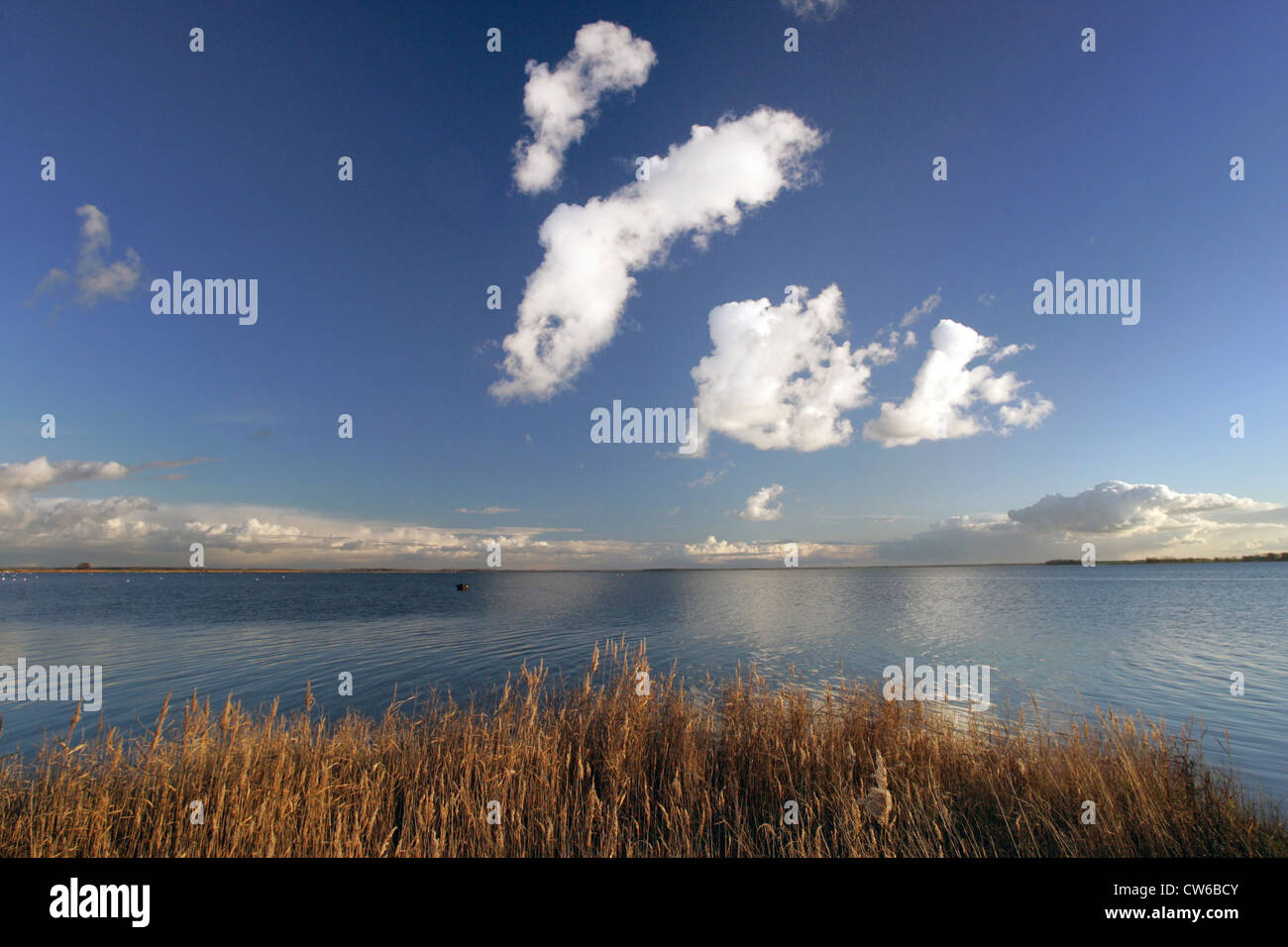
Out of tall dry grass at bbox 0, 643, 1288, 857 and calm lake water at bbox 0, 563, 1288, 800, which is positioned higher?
tall dry grass at bbox 0, 643, 1288, 857

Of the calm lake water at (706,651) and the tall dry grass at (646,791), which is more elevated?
the tall dry grass at (646,791)

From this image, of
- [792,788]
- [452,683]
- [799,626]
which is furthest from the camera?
[799,626]

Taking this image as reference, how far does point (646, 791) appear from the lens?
7766mm

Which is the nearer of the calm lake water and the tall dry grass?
the tall dry grass

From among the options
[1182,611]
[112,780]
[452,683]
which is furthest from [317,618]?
[1182,611]

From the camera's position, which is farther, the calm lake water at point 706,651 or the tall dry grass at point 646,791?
the calm lake water at point 706,651

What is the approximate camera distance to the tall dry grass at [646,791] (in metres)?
6.09

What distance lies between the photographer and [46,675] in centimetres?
2091

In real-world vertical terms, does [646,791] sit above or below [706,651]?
above

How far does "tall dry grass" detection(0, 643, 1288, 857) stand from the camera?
240 inches

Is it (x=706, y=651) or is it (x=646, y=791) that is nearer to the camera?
(x=646, y=791)
